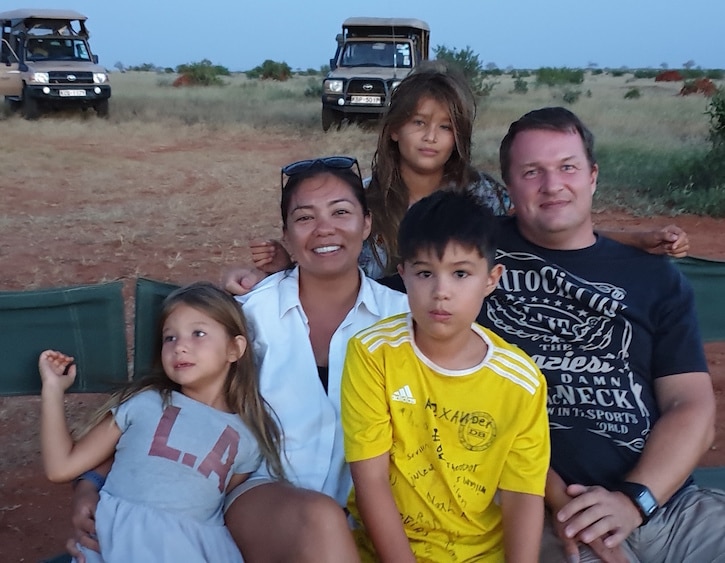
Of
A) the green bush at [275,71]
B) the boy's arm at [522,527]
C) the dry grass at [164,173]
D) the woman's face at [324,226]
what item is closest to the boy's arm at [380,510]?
the boy's arm at [522,527]

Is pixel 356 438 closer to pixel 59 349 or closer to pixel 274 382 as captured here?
pixel 274 382

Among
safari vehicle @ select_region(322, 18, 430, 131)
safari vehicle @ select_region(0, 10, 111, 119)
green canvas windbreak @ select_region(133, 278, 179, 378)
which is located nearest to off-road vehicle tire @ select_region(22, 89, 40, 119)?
safari vehicle @ select_region(0, 10, 111, 119)

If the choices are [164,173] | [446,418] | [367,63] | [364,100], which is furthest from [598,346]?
[367,63]

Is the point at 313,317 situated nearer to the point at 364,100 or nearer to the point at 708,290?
the point at 708,290

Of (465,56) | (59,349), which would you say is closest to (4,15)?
(465,56)

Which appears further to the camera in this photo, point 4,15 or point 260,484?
point 4,15

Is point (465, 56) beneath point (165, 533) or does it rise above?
above

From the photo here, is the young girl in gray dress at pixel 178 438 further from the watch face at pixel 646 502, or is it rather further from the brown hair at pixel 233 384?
the watch face at pixel 646 502

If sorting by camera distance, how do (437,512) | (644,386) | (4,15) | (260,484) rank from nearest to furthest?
(437,512), (260,484), (644,386), (4,15)

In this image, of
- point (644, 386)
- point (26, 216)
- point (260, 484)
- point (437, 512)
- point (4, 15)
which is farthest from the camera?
point (4, 15)

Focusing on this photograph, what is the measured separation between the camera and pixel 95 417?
7.86ft

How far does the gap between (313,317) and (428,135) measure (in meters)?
0.99

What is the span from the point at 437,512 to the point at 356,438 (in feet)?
0.96

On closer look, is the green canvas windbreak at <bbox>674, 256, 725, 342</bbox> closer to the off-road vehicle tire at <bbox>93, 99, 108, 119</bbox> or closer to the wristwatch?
the wristwatch
